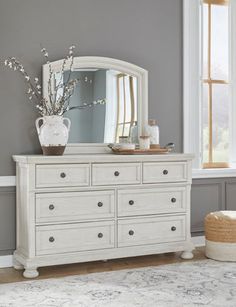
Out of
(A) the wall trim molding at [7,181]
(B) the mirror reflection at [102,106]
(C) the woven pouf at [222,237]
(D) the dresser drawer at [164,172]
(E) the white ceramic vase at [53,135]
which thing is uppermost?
(B) the mirror reflection at [102,106]

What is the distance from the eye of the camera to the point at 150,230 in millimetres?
4133

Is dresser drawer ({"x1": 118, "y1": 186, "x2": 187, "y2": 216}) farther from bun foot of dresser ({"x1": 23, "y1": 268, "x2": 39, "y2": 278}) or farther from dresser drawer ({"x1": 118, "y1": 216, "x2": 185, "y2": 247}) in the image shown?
bun foot of dresser ({"x1": 23, "y1": 268, "x2": 39, "y2": 278})

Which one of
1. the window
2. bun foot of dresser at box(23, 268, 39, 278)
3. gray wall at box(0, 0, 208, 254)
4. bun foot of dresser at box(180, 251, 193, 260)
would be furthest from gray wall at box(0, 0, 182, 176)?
bun foot of dresser at box(180, 251, 193, 260)

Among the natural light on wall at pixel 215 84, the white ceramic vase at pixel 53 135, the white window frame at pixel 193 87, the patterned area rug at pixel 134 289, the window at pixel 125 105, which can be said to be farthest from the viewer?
the natural light on wall at pixel 215 84

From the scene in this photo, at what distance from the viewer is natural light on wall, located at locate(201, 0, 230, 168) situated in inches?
197

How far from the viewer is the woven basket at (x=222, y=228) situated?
4.16 meters

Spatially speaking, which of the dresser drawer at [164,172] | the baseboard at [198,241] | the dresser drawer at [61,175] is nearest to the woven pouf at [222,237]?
the dresser drawer at [164,172]

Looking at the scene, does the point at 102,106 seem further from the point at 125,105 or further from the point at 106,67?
the point at 106,67

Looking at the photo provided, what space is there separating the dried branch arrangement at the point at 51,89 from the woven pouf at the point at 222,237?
1.47m

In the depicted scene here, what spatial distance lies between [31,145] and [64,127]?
0.36 meters

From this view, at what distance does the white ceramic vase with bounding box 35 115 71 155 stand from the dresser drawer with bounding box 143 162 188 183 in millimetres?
686

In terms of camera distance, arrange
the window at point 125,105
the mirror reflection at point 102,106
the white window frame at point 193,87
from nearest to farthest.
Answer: the mirror reflection at point 102,106
the window at point 125,105
the white window frame at point 193,87

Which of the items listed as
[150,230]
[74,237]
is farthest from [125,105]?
[74,237]

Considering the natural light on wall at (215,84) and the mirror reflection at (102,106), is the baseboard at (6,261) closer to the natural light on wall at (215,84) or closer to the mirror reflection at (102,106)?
the mirror reflection at (102,106)
